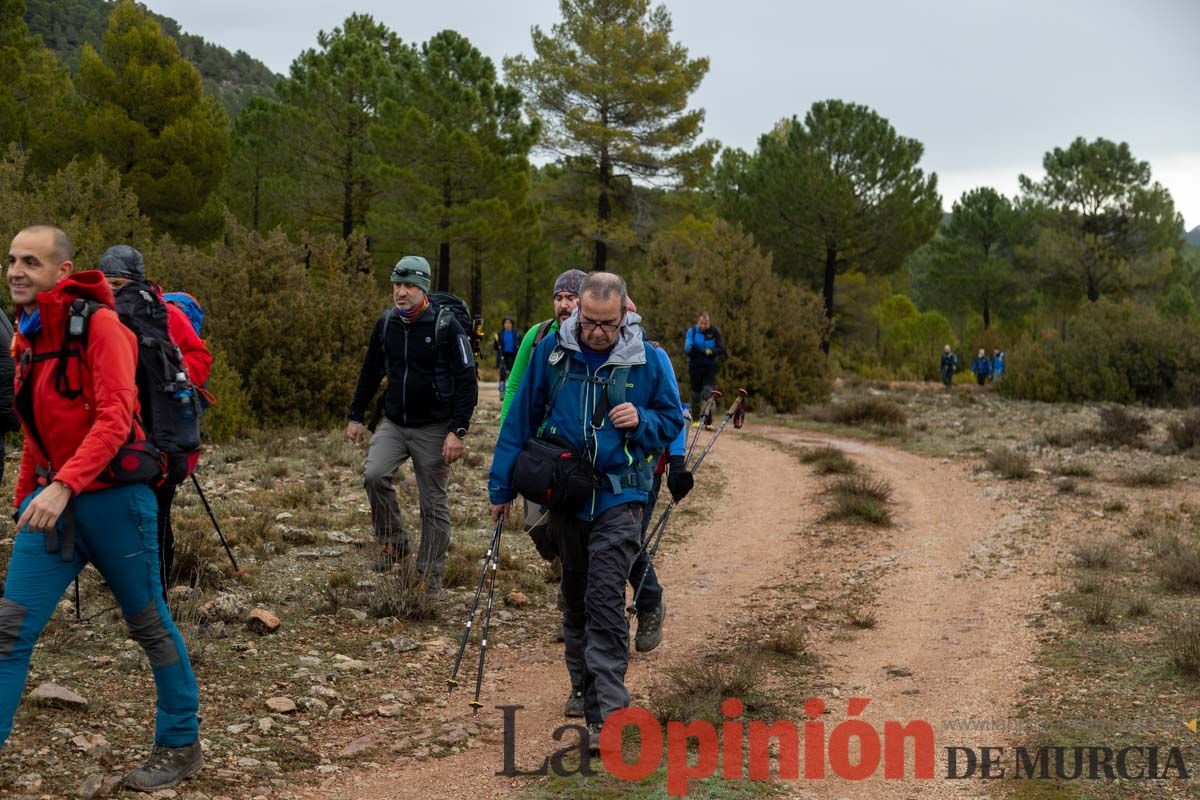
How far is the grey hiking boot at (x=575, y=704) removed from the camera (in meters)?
5.38

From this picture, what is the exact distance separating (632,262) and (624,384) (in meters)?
32.9

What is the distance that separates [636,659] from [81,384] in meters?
3.71

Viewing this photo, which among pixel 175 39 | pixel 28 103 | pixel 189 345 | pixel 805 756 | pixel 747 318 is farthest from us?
pixel 175 39

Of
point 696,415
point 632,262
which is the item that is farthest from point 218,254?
point 632,262

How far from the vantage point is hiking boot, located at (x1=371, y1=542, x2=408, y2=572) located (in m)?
7.39

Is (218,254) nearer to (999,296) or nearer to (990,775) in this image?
(990,775)

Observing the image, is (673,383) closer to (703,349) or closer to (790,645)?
(790,645)

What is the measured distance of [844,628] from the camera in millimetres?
7352

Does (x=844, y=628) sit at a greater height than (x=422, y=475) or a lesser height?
lesser

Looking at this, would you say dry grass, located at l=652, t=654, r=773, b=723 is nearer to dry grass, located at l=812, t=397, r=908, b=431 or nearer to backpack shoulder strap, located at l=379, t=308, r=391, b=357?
backpack shoulder strap, located at l=379, t=308, r=391, b=357

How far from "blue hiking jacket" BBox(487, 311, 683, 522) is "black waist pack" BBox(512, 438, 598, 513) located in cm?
7

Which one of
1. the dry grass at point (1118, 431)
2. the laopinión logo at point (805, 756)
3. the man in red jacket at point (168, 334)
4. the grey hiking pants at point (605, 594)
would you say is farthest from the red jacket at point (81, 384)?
the dry grass at point (1118, 431)

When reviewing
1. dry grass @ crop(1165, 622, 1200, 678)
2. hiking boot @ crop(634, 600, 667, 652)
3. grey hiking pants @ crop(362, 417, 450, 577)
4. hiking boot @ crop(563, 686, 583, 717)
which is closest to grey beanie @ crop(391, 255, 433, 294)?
grey hiking pants @ crop(362, 417, 450, 577)

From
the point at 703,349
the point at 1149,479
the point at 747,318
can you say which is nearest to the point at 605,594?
the point at 1149,479
